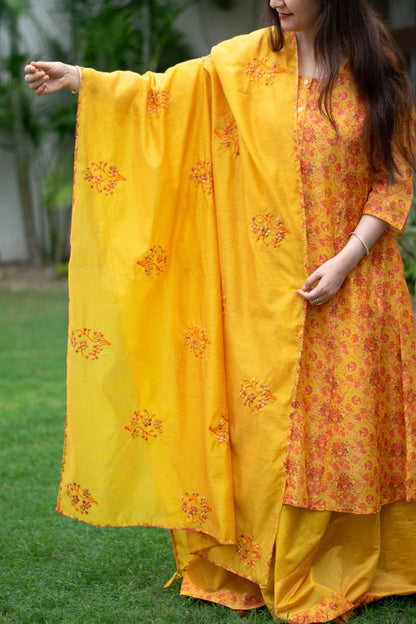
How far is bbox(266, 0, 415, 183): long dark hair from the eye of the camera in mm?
2303

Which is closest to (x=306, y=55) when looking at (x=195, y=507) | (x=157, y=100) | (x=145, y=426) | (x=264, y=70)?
(x=264, y=70)

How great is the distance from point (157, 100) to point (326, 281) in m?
0.72

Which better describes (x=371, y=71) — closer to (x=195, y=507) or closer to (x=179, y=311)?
(x=179, y=311)

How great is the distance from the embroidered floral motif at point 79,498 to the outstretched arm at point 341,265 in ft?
2.69

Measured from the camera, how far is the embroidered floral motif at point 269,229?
7.73 feet

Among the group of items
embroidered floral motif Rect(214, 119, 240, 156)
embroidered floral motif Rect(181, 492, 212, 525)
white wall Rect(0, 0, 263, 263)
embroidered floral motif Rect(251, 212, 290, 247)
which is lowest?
embroidered floral motif Rect(181, 492, 212, 525)

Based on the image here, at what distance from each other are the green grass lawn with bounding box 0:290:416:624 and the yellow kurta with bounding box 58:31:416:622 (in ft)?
0.57

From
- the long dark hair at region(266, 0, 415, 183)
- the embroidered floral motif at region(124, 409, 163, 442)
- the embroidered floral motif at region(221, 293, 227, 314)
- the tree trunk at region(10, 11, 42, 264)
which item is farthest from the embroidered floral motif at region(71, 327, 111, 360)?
the tree trunk at region(10, 11, 42, 264)

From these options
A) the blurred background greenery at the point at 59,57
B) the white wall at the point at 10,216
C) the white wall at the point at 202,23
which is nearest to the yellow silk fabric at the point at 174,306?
the blurred background greenery at the point at 59,57

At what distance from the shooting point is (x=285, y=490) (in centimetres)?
233

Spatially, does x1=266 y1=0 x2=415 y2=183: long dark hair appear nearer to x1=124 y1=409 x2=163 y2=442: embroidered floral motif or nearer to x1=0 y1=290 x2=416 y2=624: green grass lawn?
x1=124 y1=409 x2=163 y2=442: embroidered floral motif

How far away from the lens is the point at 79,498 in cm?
251

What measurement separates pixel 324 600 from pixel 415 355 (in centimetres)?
70

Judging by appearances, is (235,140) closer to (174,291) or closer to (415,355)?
(174,291)
